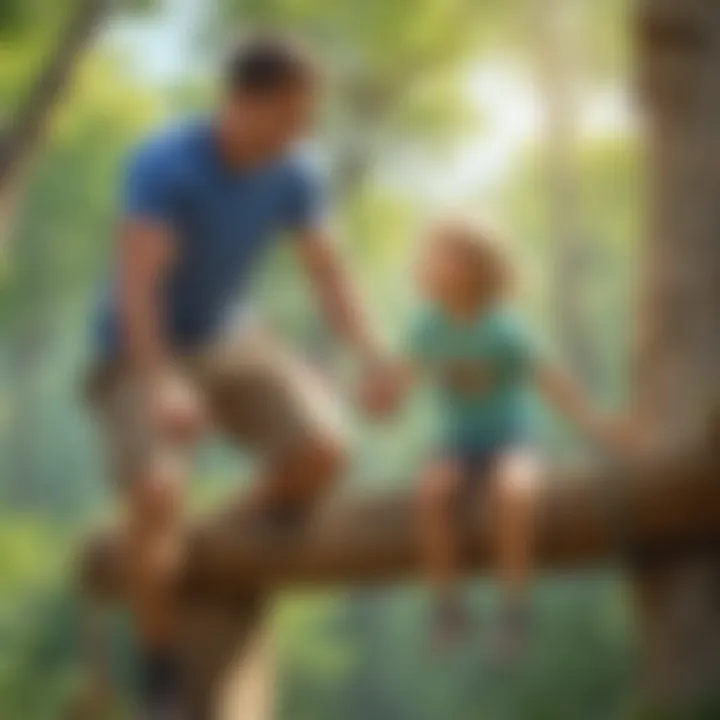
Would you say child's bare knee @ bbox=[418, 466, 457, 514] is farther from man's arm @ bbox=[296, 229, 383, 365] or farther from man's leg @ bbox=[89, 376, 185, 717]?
man's leg @ bbox=[89, 376, 185, 717]

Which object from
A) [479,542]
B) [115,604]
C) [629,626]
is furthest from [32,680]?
[629,626]

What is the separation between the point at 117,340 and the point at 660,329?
0.51 meters

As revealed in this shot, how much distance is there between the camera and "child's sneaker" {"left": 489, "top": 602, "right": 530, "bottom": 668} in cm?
187

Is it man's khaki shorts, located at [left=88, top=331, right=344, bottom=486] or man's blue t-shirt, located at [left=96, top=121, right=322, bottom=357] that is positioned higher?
man's blue t-shirt, located at [left=96, top=121, right=322, bottom=357]

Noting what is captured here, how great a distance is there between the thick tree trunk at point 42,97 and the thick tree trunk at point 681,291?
1.73ft

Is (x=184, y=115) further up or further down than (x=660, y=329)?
further up

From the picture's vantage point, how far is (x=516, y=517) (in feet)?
6.18

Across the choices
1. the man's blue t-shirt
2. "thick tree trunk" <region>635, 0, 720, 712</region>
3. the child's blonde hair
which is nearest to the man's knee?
the man's blue t-shirt

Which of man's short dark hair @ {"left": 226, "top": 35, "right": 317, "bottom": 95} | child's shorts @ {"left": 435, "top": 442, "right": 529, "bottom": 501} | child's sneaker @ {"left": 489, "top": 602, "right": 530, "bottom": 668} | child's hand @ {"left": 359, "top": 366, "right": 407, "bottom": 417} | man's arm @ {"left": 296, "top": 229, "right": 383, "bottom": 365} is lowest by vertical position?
child's sneaker @ {"left": 489, "top": 602, "right": 530, "bottom": 668}

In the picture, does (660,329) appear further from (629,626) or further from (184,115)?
(184,115)

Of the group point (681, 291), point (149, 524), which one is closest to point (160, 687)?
point (149, 524)

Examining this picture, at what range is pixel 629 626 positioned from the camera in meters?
1.88

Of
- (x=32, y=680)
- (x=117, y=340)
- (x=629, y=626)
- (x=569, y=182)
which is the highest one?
(x=569, y=182)

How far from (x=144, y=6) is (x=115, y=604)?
0.57 metres
